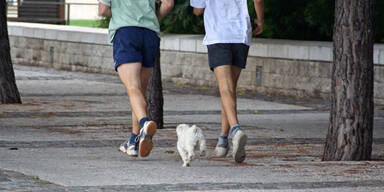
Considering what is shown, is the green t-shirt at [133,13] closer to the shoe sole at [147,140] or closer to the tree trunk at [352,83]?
the shoe sole at [147,140]

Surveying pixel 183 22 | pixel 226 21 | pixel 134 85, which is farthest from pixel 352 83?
pixel 183 22

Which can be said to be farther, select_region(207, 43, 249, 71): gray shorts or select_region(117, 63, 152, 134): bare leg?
select_region(207, 43, 249, 71): gray shorts

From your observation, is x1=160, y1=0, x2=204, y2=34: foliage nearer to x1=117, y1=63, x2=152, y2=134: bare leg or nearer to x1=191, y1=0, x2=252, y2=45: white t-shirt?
x1=191, y1=0, x2=252, y2=45: white t-shirt

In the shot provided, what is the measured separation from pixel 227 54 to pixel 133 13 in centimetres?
88

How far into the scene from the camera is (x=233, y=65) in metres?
8.02

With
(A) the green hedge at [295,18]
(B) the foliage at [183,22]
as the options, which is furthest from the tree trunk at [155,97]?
(B) the foliage at [183,22]

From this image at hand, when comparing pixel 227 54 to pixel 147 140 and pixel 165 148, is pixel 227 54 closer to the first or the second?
pixel 147 140

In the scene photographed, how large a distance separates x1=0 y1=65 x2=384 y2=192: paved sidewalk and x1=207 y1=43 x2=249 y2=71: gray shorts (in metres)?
0.84

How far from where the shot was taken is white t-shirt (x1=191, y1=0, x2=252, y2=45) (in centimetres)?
790

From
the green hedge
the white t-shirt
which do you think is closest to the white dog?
the white t-shirt

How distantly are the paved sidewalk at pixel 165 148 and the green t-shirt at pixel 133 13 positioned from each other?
1.13m

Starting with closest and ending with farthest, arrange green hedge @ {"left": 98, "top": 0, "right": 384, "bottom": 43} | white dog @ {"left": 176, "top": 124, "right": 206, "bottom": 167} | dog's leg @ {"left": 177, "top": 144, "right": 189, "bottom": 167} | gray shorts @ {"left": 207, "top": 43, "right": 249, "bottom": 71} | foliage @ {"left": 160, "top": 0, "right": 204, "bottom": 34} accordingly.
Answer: white dog @ {"left": 176, "top": 124, "right": 206, "bottom": 167} → dog's leg @ {"left": 177, "top": 144, "right": 189, "bottom": 167} → gray shorts @ {"left": 207, "top": 43, "right": 249, "bottom": 71} → green hedge @ {"left": 98, "top": 0, "right": 384, "bottom": 43} → foliage @ {"left": 160, "top": 0, "right": 204, "bottom": 34}

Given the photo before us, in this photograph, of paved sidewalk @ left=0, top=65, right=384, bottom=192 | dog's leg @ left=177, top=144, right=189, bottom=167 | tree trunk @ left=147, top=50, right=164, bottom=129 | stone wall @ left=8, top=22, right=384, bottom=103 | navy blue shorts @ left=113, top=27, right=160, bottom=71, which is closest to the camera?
paved sidewalk @ left=0, top=65, right=384, bottom=192

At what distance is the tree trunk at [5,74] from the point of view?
13500mm
